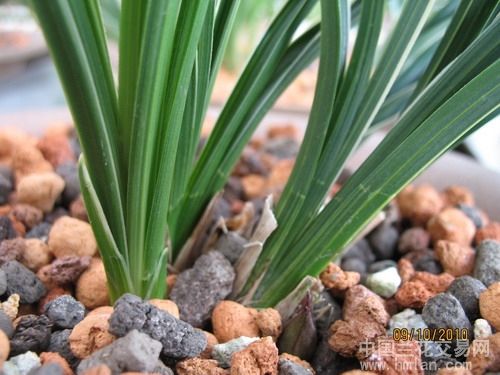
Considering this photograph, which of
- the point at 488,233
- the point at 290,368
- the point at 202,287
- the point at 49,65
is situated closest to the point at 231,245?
the point at 202,287

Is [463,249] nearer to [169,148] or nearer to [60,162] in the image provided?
[169,148]

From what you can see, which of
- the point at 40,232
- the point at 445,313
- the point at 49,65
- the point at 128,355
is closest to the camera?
the point at 128,355

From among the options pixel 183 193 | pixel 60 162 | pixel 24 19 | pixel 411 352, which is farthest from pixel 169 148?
pixel 24 19

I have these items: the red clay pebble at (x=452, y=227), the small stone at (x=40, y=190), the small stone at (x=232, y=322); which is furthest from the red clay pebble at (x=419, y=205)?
the small stone at (x=40, y=190)

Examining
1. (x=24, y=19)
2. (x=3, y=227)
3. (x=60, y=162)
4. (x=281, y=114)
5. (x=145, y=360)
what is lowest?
(x=145, y=360)

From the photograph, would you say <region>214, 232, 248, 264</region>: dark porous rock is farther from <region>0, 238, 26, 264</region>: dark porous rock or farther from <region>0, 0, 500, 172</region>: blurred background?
<region>0, 0, 500, 172</region>: blurred background

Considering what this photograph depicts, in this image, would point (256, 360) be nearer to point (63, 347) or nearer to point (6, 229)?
point (63, 347)

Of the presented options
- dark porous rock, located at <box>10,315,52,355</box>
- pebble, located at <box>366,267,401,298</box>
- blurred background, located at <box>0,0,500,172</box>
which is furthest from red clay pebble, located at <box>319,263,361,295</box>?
blurred background, located at <box>0,0,500,172</box>
